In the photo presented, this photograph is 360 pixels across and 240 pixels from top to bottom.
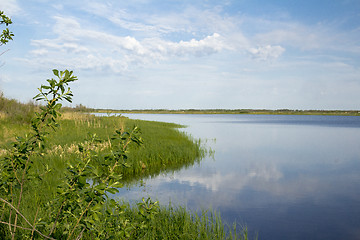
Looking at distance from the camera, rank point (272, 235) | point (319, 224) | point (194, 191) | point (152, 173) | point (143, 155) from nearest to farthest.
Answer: point (272, 235) → point (319, 224) → point (194, 191) → point (152, 173) → point (143, 155)

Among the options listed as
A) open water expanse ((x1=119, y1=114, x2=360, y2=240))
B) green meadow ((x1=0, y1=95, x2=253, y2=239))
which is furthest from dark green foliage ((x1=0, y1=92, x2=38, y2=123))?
open water expanse ((x1=119, y1=114, x2=360, y2=240))

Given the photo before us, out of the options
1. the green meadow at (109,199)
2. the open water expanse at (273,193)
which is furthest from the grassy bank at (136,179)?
the open water expanse at (273,193)

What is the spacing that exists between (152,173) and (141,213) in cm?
1022

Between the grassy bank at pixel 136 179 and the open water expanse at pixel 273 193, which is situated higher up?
the grassy bank at pixel 136 179

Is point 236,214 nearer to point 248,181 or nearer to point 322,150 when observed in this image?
point 248,181

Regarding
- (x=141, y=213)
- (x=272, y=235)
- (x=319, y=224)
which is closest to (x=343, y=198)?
(x=319, y=224)

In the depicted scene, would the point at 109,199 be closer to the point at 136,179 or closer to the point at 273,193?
the point at 136,179

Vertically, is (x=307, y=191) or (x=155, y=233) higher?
(x=155, y=233)

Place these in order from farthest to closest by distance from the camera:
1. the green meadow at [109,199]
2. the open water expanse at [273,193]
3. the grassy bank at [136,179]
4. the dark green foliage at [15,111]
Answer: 1. the dark green foliage at [15,111]
2. the open water expanse at [273,193]
3. the grassy bank at [136,179]
4. the green meadow at [109,199]

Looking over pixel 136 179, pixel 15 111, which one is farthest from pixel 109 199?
pixel 15 111

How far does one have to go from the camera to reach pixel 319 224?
29.4 ft

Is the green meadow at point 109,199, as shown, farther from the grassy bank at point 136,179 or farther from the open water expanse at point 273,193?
the open water expanse at point 273,193

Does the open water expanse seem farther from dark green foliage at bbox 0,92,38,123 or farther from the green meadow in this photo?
dark green foliage at bbox 0,92,38,123

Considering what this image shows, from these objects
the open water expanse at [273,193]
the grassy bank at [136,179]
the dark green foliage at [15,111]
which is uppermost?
the dark green foliage at [15,111]
